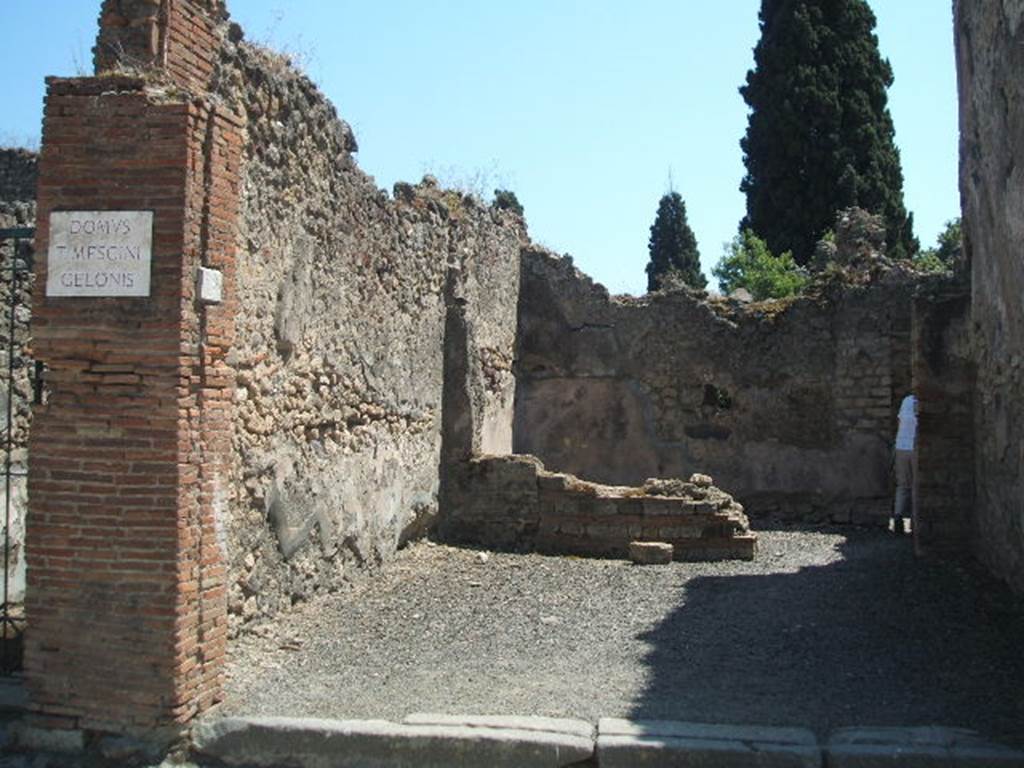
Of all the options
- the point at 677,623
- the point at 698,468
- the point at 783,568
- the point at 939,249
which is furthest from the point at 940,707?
the point at 939,249

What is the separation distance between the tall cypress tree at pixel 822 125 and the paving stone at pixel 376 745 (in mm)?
22095

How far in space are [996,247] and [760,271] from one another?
16.1 meters

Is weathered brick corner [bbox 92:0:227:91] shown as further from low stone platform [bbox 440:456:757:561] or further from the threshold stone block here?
the threshold stone block

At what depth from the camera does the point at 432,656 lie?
5934 mm

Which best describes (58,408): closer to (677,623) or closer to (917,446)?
(677,623)

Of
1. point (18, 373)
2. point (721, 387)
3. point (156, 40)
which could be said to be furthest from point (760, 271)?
point (156, 40)

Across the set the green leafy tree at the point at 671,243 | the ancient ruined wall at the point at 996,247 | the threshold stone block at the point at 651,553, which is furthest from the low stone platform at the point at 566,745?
the green leafy tree at the point at 671,243

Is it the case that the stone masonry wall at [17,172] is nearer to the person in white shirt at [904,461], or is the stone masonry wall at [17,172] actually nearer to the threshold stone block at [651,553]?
the threshold stone block at [651,553]

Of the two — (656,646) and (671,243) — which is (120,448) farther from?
(671,243)

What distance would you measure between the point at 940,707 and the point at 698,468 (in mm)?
7937

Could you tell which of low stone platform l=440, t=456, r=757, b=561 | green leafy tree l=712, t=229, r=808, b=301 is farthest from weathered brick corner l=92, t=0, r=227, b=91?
green leafy tree l=712, t=229, r=808, b=301

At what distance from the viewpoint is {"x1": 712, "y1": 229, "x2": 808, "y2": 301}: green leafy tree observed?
22.1 metres

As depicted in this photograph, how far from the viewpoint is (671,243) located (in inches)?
1457

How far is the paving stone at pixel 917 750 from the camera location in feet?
13.9
